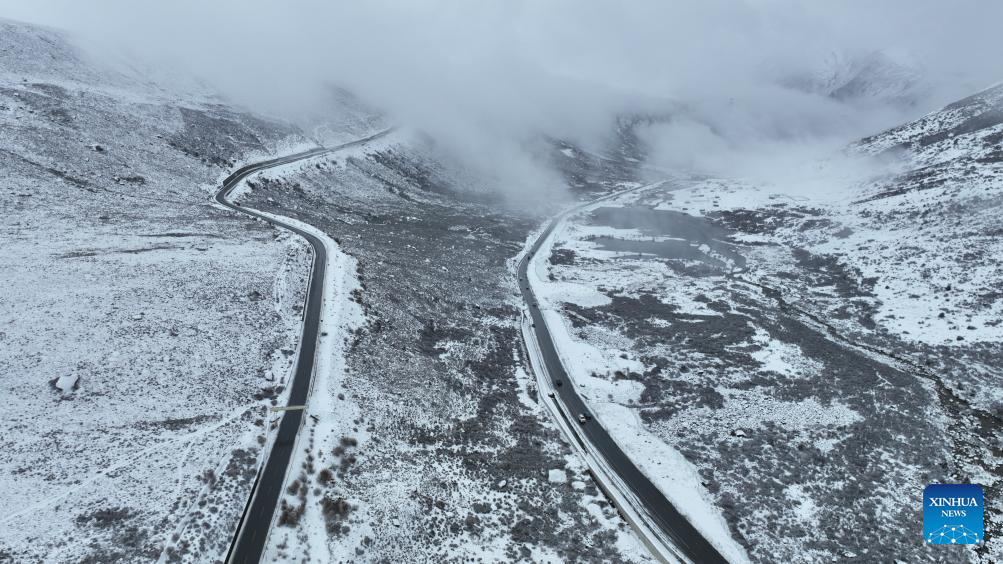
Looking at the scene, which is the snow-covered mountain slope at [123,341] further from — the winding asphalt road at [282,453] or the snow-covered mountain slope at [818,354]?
the snow-covered mountain slope at [818,354]

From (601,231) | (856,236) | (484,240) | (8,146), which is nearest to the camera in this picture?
(8,146)

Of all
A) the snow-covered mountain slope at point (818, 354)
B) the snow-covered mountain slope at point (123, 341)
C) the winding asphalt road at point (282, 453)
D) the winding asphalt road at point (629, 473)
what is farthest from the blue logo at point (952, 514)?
the snow-covered mountain slope at point (123, 341)

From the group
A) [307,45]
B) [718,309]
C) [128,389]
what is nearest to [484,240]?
[718,309]

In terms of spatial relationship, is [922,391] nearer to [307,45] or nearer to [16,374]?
[16,374]

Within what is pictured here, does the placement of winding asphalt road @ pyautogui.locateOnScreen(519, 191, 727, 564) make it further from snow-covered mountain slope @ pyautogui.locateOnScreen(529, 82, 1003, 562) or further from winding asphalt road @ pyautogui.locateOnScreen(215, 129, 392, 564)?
winding asphalt road @ pyautogui.locateOnScreen(215, 129, 392, 564)

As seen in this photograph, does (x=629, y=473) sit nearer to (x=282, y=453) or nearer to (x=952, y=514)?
(x=952, y=514)

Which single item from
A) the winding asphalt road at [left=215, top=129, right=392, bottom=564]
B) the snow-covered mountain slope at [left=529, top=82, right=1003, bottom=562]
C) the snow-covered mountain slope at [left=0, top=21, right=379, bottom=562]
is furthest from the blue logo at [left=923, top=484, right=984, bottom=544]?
the snow-covered mountain slope at [left=0, top=21, right=379, bottom=562]

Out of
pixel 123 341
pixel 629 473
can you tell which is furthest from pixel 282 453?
pixel 629 473
